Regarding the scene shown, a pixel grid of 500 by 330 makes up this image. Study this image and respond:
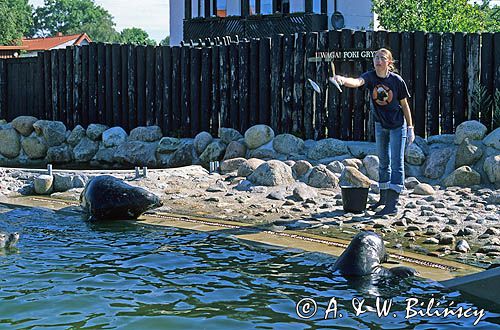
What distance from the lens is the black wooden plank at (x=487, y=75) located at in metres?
13.1

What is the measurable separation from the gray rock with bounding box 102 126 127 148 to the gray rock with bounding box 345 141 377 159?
17.3 ft

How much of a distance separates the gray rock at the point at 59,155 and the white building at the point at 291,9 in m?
11.6

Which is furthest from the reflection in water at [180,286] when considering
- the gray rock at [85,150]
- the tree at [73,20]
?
the tree at [73,20]

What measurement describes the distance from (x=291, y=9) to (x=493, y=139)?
16.4m

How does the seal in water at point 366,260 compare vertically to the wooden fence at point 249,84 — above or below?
below

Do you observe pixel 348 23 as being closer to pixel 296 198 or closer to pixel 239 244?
pixel 296 198

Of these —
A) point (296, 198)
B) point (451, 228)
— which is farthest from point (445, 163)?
point (451, 228)

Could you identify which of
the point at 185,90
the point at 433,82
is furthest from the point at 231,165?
the point at 185,90

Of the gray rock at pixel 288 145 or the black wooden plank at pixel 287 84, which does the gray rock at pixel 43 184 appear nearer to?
the gray rock at pixel 288 145

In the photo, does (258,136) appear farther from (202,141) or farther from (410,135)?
(410,135)

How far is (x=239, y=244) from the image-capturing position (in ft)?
28.1

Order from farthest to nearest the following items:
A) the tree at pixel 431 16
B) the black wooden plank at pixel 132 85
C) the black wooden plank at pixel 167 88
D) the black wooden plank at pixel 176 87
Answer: the tree at pixel 431 16 → the black wooden plank at pixel 132 85 → the black wooden plank at pixel 167 88 → the black wooden plank at pixel 176 87

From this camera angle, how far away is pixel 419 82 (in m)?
13.6

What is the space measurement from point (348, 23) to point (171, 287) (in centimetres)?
2168
